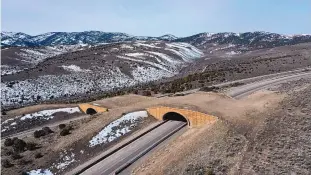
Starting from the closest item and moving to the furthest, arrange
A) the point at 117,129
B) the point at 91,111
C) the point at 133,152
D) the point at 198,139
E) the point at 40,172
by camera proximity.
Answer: the point at 40,172 → the point at 198,139 → the point at 133,152 → the point at 117,129 → the point at 91,111

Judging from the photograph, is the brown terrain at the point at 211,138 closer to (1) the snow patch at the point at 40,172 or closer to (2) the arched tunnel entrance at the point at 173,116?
(1) the snow patch at the point at 40,172

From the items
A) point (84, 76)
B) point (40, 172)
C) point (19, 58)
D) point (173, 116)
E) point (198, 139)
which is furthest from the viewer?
point (19, 58)

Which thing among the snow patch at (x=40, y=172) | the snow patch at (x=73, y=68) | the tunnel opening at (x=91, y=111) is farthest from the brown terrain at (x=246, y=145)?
the snow patch at (x=73, y=68)

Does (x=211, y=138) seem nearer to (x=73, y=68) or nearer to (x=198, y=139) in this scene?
(x=198, y=139)

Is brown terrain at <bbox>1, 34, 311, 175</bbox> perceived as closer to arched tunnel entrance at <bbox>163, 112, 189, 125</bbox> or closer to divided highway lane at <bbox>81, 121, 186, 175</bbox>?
arched tunnel entrance at <bbox>163, 112, 189, 125</bbox>

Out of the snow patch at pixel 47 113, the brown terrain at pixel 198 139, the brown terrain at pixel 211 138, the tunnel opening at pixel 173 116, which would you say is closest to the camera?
the brown terrain at pixel 211 138

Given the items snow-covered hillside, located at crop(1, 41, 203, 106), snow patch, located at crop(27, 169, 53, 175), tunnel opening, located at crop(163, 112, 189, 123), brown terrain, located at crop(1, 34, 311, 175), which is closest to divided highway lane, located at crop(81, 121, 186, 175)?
tunnel opening, located at crop(163, 112, 189, 123)

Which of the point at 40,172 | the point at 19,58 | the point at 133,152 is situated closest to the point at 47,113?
the point at 40,172

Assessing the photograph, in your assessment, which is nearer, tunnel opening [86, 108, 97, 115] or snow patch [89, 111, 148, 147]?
snow patch [89, 111, 148, 147]

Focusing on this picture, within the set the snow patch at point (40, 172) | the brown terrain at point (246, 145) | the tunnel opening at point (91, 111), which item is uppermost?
the brown terrain at point (246, 145)
